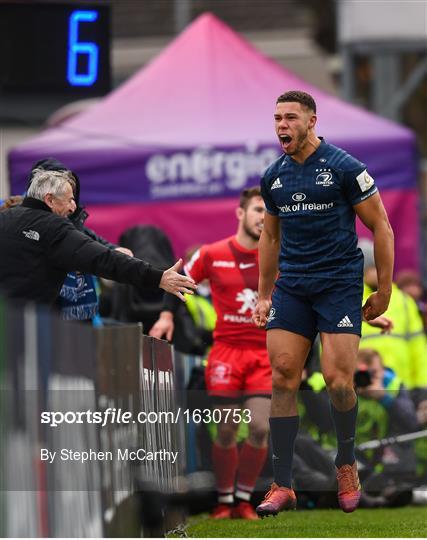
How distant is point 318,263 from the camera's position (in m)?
8.01

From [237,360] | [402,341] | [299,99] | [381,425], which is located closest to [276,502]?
[299,99]

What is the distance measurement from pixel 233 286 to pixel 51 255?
2168 millimetres

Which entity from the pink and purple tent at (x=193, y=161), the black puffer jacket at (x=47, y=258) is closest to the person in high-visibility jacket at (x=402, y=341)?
the pink and purple tent at (x=193, y=161)

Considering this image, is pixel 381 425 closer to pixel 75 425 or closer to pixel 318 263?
pixel 318 263

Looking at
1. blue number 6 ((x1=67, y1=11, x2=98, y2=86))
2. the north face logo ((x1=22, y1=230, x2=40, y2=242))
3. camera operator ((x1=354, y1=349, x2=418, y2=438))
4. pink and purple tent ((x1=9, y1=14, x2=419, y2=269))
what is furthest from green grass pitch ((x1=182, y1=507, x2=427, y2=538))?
pink and purple tent ((x1=9, y1=14, x2=419, y2=269))

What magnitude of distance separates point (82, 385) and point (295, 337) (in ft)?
5.00

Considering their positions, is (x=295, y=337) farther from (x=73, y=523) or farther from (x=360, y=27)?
(x=360, y=27)

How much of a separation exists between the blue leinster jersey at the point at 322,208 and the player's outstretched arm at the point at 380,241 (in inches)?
1.9

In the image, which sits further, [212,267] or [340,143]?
[340,143]

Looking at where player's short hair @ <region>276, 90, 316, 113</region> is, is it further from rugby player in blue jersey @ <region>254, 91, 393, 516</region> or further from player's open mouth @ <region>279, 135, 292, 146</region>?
player's open mouth @ <region>279, 135, 292, 146</region>

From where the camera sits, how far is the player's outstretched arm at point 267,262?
834 centimetres

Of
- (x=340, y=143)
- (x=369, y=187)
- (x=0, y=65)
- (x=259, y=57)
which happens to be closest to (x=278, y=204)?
(x=369, y=187)

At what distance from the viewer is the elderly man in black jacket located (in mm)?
8156

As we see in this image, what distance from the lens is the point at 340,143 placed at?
47.5ft
